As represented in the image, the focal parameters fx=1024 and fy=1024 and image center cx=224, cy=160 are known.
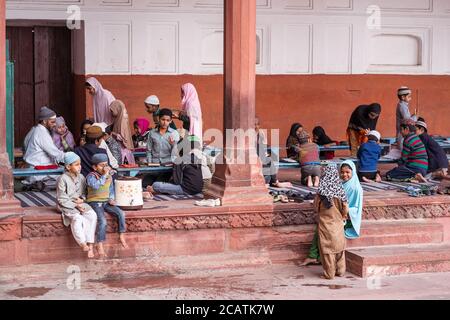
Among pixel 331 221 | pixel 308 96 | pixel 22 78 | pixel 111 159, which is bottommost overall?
pixel 331 221

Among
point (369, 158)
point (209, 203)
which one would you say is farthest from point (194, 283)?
point (369, 158)

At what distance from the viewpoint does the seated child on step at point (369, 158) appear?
43.6ft

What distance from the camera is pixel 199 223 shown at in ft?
35.8

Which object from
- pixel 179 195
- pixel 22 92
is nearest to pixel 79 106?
pixel 22 92

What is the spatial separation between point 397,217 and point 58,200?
154 inches

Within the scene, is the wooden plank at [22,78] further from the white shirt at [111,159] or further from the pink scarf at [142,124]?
the white shirt at [111,159]

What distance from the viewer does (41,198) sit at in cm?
1174

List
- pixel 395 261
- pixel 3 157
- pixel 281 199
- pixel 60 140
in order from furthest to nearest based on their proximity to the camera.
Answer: pixel 60 140 < pixel 281 199 < pixel 395 261 < pixel 3 157

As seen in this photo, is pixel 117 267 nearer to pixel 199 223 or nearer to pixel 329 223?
pixel 199 223

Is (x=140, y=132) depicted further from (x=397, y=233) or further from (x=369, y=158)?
(x=397, y=233)

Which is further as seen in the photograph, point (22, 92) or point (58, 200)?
point (22, 92)

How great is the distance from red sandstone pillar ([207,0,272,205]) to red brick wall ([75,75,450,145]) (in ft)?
15.6

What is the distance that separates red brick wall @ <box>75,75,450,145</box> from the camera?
16.1 meters

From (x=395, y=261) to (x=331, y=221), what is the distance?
825 mm
